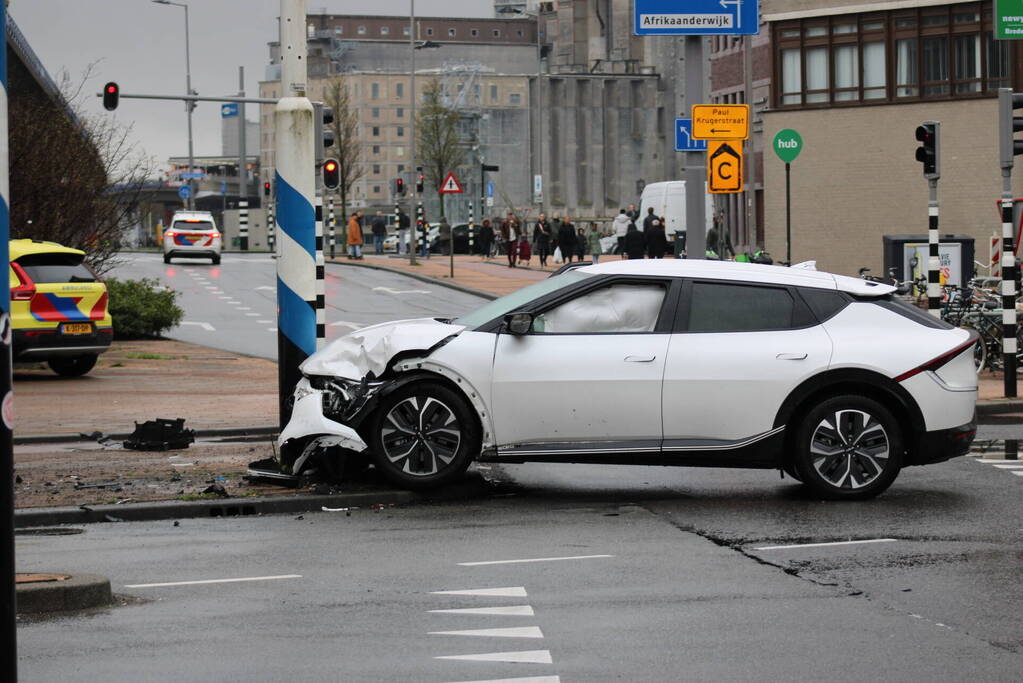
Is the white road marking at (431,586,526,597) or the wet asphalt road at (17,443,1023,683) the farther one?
the white road marking at (431,586,526,597)

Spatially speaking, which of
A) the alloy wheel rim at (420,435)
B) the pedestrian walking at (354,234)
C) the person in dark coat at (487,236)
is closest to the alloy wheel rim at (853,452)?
the alloy wheel rim at (420,435)

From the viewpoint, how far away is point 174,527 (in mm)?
10609

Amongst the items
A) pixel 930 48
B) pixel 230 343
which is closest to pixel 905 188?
pixel 930 48

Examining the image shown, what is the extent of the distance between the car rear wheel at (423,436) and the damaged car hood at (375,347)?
262mm

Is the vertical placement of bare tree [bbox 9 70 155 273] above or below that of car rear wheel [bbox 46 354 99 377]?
above

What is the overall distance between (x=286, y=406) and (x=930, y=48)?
119 feet

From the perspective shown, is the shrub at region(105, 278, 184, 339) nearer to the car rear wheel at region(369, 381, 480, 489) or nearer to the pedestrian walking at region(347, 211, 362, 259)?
the car rear wheel at region(369, 381, 480, 489)

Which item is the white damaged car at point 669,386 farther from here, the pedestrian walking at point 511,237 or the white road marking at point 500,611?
the pedestrian walking at point 511,237

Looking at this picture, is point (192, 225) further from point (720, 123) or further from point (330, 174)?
point (720, 123)

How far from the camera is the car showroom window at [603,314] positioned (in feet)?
37.1

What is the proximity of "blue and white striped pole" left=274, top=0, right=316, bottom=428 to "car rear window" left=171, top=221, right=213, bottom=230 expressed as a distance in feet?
141

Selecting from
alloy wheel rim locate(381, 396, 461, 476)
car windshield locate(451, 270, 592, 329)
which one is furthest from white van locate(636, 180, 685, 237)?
alloy wheel rim locate(381, 396, 461, 476)

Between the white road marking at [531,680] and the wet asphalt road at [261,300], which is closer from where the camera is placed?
the white road marking at [531,680]

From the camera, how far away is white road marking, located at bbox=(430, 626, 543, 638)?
7.20m
